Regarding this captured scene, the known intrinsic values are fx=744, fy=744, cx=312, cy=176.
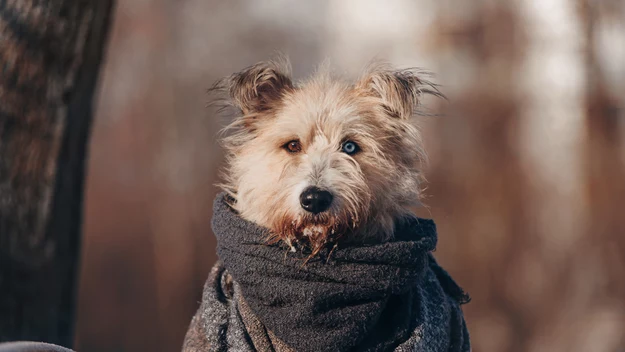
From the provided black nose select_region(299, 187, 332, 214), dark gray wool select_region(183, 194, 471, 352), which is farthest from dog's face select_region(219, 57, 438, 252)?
dark gray wool select_region(183, 194, 471, 352)

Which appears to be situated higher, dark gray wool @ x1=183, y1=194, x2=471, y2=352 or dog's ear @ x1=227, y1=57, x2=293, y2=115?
dog's ear @ x1=227, y1=57, x2=293, y2=115

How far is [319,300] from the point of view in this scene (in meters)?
3.32

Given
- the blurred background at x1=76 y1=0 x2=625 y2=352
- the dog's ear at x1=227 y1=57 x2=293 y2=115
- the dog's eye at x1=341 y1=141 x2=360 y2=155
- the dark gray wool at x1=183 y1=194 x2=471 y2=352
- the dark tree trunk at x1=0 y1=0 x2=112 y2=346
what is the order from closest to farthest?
the dark gray wool at x1=183 y1=194 x2=471 y2=352
the dog's eye at x1=341 y1=141 x2=360 y2=155
the dog's ear at x1=227 y1=57 x2=293 y2=115
the dark tree trunk at x1=0 y1=0 x2=112 y2=346
the blurred background at x1=76 y1=0 x2=625 y2=352

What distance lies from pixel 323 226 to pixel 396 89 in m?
0.90

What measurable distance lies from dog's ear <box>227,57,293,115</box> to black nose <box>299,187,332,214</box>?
2.48ft

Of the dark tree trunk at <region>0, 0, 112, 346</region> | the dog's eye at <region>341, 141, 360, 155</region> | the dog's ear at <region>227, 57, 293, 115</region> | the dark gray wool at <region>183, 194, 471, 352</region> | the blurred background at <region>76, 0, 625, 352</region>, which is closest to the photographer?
the dark gray wool at <region>183, 194, 471, 352</region>

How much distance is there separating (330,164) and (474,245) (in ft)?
38.4

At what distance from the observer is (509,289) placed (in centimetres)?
1394

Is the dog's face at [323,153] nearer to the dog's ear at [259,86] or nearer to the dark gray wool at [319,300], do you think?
the dog's ear at [259,86]

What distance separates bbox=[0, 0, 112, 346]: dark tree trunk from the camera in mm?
5168

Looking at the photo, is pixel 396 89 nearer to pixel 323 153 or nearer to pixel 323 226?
pixel 323 153

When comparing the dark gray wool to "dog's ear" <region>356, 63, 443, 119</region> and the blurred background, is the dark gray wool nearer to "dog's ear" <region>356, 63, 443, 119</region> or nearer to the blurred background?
"dog's ear" <region>356, 63, 443, 119</region>

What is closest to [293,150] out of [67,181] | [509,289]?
[67,181]

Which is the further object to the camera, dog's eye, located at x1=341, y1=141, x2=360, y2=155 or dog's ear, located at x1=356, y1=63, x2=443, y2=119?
dog's ear, located at x1=356, y1=63, x2=443, y2=119
